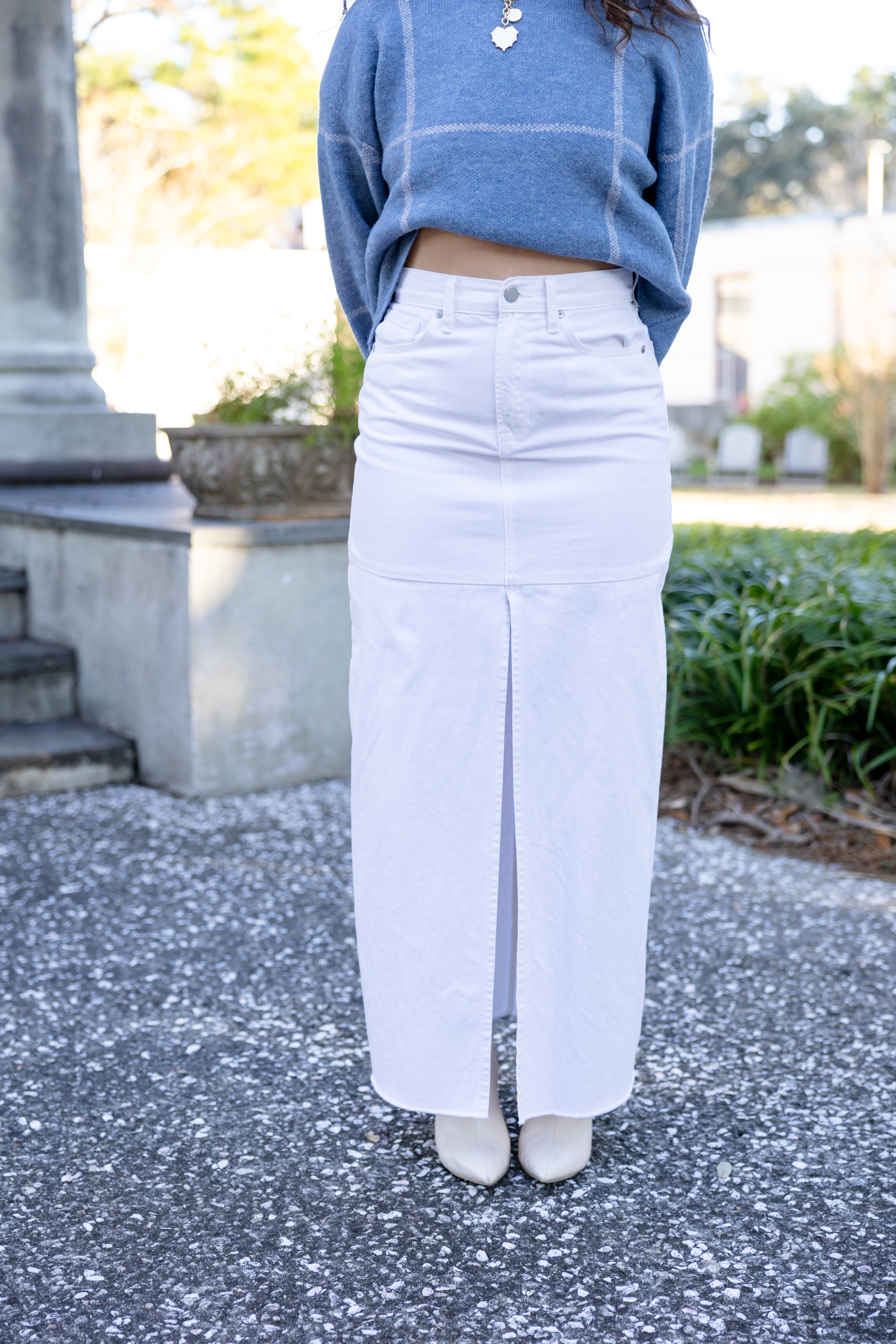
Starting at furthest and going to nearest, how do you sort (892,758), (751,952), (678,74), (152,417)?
(152,417) → (892,758) → (751,952) → (678,74)

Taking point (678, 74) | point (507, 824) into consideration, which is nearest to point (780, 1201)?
point (507, 824)

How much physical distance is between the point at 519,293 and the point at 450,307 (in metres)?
0.09

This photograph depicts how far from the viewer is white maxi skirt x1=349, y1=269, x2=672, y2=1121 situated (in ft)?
5.50

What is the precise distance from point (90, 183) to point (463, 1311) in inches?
681

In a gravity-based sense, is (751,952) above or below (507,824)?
below

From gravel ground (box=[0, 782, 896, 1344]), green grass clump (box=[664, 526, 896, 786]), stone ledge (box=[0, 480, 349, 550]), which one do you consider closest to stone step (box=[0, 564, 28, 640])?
stone ledge (box=[0, 480, 349, 550])

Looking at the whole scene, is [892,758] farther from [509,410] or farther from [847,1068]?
[509,410]

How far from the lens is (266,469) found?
379 cm

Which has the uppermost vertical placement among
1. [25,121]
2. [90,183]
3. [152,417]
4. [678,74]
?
[90,183]

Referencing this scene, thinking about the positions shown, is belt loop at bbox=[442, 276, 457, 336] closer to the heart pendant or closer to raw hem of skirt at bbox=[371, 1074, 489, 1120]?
the heart pendant

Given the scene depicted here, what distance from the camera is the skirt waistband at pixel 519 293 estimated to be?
1.66 metres

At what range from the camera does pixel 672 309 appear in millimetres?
1831

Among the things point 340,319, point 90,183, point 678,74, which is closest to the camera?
point 678,74

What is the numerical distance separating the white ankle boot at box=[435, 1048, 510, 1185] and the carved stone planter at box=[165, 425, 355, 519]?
228 cm
